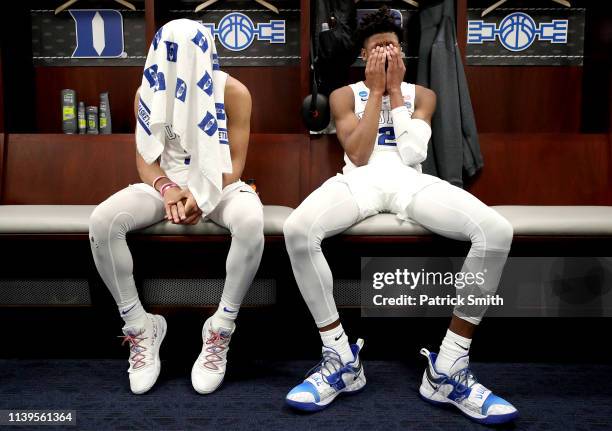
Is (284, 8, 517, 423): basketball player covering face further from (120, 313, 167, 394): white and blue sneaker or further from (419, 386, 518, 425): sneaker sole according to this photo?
(120, 313, 167, 394): white and blue sneaker

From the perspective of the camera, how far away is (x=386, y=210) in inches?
75.2

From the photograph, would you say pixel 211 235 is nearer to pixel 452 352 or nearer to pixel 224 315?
pixel 224 315

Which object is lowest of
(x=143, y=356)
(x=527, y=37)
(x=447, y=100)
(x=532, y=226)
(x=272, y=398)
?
(x=272, y=398)

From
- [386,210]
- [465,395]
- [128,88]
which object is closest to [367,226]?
[386,210]

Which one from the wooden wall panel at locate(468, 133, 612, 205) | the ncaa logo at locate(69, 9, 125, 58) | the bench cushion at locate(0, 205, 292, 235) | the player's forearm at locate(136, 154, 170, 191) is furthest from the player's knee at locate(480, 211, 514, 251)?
the ncaa logo at locate(69, 9, 125, 58)

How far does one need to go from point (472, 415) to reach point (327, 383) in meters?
0.43

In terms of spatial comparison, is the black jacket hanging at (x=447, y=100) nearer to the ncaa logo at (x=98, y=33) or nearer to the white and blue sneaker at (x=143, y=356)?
the white and blue sneaker at (x=143, y=356)

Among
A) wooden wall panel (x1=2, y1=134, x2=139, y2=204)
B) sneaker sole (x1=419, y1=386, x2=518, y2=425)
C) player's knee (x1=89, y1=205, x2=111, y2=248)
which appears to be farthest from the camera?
wooden wall panel (x1=2, y1=134, x2=139, y2=204)

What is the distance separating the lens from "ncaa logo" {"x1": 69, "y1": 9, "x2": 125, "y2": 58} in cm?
278

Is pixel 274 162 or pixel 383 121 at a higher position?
pixel 383 121

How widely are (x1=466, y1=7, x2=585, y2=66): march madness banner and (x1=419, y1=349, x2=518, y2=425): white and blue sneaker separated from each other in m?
1.85

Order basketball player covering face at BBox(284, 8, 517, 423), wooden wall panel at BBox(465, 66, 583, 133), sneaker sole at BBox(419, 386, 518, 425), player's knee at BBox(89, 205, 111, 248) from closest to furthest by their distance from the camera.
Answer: sneaker sole at BBox(419, 386, 518, 425) < basketball player covering face at BBox(284, 8, 517, 423) < player's knee at BBox(89, 205, 111, 248) < wooden wall panel at BBox(465, 66, 583, 133)

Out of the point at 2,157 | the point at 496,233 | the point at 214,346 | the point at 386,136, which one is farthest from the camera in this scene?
the point at 2,157

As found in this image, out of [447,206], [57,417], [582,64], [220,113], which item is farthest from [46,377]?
[582,64]
